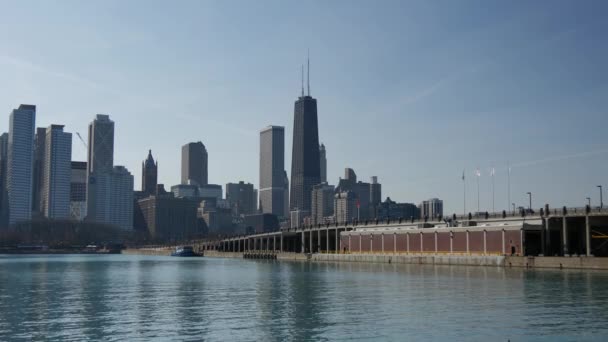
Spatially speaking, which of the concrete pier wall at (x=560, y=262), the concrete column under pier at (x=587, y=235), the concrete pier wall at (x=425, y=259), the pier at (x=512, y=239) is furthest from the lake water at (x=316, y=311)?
the pier at (x=512, y=239)

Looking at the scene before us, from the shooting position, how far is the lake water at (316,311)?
4781 centimetres

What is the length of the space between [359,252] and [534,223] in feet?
186

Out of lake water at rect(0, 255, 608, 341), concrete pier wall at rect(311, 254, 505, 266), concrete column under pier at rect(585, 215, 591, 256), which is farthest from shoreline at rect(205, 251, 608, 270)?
lake water at rect(0, 255, 608, 341)

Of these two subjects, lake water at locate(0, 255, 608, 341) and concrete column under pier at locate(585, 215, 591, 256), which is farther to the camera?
concrete column under pier at locate(585, 215, 591, 256)

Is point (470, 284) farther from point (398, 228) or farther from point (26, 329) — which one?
point (398, 228)

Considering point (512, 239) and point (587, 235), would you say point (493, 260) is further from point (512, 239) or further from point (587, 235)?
point (587, 235)

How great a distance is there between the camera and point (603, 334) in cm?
4631

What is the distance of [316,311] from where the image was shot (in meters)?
60.3

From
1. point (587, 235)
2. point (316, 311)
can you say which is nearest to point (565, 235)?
point (587, 235)

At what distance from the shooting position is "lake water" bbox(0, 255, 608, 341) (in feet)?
157

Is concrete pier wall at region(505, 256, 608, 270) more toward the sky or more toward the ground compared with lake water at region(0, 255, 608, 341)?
more toward the sky

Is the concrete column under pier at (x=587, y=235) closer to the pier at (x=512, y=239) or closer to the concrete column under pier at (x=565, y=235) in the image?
the pier at (x=512, y=239)

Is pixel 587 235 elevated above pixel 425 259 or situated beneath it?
elevated above

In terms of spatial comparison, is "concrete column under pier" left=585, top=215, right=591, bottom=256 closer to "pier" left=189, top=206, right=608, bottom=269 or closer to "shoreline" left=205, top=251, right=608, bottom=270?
"pier" left=189, top=206, right=608, bottom=269
